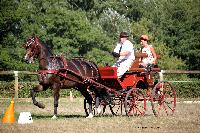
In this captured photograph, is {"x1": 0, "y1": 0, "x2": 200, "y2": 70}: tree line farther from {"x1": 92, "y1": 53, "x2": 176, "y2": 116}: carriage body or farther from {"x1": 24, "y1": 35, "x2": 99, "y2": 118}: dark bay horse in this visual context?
{"x1": 92, "y1": 53, "x2": 176, "y2": 116}: carriage body

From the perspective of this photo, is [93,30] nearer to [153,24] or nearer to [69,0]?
[69,0]

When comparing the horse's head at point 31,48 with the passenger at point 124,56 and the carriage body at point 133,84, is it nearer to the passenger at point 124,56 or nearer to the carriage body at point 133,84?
the carriage body at point 133,84

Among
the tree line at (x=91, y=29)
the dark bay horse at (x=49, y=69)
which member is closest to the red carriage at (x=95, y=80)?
the dark bay horse at (x=49, y=69)

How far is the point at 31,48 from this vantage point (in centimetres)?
1185

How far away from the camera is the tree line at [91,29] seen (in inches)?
1481

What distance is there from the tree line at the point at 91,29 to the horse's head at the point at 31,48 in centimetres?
2394

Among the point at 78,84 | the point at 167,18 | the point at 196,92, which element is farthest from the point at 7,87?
the point at 167,18

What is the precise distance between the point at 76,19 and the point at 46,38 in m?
3.10

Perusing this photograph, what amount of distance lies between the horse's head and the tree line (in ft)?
78.6

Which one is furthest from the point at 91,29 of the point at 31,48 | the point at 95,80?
the point at 31,48

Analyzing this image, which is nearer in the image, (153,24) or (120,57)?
(120,57)

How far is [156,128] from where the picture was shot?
876cm

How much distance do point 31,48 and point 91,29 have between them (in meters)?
A: 30.6

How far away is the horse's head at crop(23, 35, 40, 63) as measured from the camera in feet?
38.8
